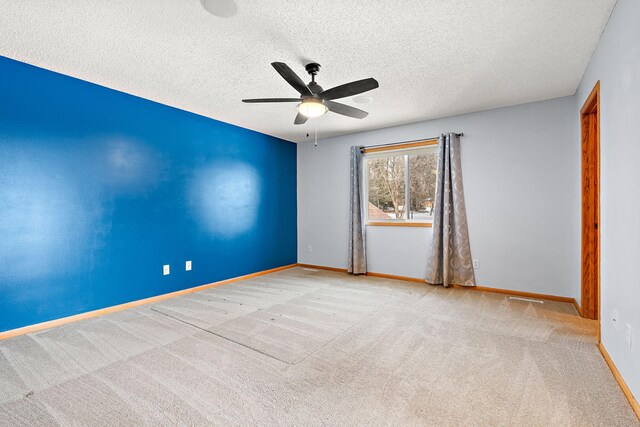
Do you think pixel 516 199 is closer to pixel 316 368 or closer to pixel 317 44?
pixel 317 44

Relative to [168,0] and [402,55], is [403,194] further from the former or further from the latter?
[168,0]

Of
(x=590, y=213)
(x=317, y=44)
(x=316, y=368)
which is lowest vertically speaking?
(x=316, y=368)

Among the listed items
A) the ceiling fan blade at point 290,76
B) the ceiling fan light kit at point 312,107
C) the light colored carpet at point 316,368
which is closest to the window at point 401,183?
the light colored carpet at point 316,368

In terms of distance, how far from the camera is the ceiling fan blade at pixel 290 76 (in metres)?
2.14

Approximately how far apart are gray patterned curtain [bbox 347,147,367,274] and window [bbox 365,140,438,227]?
0.61 feet

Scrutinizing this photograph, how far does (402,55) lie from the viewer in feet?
8.56

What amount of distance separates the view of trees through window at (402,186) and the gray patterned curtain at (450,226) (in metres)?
0.30

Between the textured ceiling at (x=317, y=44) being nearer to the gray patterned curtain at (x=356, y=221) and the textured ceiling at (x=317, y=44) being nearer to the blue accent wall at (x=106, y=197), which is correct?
the blue accent wall at (x=106, y=197)

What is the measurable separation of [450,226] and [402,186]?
1033mm

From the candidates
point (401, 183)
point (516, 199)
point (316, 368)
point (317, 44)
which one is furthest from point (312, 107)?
point (516, 199)

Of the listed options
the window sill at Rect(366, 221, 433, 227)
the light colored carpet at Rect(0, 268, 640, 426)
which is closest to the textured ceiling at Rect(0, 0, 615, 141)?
the window sill at Rect(366, 221, 433, 227)

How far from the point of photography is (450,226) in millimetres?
4266

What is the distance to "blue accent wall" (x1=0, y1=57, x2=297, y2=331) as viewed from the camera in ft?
8.84

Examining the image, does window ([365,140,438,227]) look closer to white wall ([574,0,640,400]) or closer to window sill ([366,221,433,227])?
window sill ([366,221,433,227])
